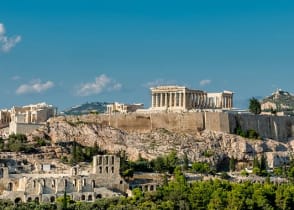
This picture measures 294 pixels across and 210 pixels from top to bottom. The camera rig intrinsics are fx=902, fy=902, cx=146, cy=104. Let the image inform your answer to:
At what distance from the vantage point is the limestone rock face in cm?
7225

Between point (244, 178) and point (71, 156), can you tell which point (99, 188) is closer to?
point (71, 156)

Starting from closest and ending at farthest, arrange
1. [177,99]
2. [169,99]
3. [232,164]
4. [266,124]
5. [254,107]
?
[232,164] → [266,124] → [177,99] → [169,99] → [254,107]

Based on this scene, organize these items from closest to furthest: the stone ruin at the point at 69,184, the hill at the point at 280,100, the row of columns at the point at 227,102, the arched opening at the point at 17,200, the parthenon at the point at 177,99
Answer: the arched opening at the point at 17,200 < the stone ruin at the point at 69,184 < the parthenon at the point at 177,99 < the row of columns at the point at 227,102 < the hill at the point at 280,100

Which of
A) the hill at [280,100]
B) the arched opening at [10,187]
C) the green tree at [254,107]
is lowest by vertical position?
the arched opening at [10,187]

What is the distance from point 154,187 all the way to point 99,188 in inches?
183

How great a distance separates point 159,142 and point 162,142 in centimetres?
26

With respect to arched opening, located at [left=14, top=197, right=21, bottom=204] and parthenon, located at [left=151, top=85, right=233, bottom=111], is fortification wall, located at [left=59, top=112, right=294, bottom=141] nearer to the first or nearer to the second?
parthenon, located at [left=151, top=85, right=233, bottom=111]

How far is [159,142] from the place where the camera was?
75.1 m

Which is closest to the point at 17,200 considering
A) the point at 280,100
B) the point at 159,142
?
the point at 159,142

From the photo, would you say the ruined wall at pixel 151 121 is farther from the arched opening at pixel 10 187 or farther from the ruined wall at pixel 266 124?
Answer: the arched opening at pixel 10 187

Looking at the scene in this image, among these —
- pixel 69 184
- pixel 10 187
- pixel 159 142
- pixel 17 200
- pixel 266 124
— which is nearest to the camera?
pixel 17 200

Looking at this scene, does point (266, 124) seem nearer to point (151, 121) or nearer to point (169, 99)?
point (169, 99)

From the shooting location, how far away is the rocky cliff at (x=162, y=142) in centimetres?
7231

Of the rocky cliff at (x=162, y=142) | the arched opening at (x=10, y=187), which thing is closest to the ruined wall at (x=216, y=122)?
the rocky cliff at (x=162, y=142)
